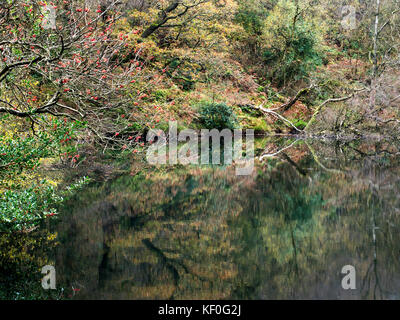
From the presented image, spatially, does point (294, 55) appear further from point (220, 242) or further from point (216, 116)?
point (220, 242)

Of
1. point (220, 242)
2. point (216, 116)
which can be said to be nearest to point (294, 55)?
point (216, 116)

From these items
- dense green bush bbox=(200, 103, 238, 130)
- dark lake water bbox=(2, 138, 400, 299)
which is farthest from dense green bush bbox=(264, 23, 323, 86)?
dark lake water bbox=(2, 138, 400, 299)

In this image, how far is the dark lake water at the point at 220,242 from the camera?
3.99 metres

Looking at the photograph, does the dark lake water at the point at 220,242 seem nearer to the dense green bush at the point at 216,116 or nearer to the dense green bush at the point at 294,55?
the dense green bush at the point at 216,116

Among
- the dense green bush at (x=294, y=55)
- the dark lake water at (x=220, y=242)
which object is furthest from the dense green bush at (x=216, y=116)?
the dark lake water at (x=220, y=242)

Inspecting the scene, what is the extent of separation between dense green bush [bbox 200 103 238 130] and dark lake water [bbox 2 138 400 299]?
419 inches

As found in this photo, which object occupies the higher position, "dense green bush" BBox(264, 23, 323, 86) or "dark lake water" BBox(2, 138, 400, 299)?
"dense green bush" BBox(264, 23, 323, 86)

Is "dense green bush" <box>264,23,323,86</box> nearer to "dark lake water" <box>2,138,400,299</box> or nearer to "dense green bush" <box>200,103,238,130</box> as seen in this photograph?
"dense green bush" <box>200,103,238,130</box>

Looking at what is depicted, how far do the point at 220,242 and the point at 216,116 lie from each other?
15184mm

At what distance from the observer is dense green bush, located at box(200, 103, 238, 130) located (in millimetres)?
19953

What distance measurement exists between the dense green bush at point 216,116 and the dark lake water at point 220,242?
10639 millimetres

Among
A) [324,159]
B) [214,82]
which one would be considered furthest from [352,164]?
[214,82]

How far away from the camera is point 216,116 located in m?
20.2
